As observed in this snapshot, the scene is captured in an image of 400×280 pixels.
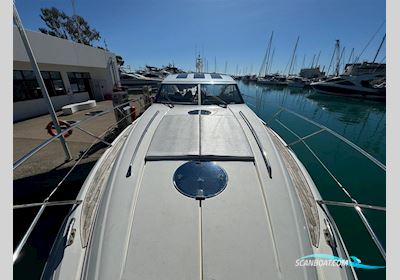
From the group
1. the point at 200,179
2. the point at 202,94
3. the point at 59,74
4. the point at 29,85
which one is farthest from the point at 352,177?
the point at 59,74

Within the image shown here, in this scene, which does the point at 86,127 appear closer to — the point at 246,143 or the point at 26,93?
the point at 26,93

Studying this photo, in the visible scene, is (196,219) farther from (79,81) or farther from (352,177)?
(79,81)

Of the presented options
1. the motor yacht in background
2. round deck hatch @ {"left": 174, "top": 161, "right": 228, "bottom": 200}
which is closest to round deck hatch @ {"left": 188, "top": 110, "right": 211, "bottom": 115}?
the motor yacht in background

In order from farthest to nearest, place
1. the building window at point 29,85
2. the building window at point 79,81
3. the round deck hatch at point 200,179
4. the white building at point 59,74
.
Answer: the building window at point 79,81 < the building window at point 29,85 < the white building at point 59,74 < the round deck hatch at point 200,179

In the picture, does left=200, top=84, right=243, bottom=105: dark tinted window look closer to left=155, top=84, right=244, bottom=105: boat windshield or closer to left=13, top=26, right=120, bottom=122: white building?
left=155, top=84, right=244, bottom=105: boat windshield

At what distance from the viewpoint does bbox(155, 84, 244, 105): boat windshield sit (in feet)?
11.8

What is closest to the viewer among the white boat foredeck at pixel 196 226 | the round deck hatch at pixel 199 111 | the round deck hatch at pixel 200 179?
the white boat foredeck at pixel 196 226

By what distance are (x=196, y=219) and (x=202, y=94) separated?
9.09 ft

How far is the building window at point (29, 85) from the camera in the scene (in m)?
8.81

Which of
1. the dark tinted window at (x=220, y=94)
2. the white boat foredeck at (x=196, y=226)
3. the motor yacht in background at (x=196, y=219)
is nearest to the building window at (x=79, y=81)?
the dark tinted window at (x=220, y=94)

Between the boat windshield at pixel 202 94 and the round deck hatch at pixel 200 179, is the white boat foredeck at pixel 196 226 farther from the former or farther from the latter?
the boat windshield at pixel 202 94

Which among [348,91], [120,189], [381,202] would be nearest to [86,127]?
[120,189]

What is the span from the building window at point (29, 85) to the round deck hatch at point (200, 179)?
11611 mm

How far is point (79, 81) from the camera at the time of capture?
12820 mm
